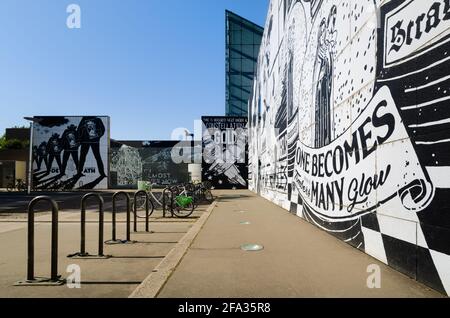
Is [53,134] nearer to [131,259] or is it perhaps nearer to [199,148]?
[199,148]

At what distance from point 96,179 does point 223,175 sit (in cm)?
1290

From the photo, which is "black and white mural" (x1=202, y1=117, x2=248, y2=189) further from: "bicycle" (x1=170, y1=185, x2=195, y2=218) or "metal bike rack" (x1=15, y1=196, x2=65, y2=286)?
"metal bike rack" (x1=15, y1=196, x2=65, y2=286)

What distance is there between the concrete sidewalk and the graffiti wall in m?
39.3

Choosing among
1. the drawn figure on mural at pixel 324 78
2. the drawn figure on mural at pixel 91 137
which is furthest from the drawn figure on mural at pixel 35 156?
the drawn figure on mural at pixel 324 78

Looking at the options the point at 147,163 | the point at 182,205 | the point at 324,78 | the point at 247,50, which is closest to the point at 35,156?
the point at 147,163

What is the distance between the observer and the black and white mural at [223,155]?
4041cm

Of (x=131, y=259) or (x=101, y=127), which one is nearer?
(x=131, y=259)

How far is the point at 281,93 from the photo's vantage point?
1695 cm

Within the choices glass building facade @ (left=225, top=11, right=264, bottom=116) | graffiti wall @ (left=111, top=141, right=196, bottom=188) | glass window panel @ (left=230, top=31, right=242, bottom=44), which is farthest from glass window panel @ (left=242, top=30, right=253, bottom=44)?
graffiti wall @ (left=111, top=141, right=196, bottom=188)

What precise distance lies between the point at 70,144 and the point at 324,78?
36.5 m

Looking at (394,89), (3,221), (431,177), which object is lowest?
(3,221)

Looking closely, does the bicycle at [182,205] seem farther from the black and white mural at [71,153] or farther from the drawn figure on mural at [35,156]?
the drawn figure on mural at [35,156]

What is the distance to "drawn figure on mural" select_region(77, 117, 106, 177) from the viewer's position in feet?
134
